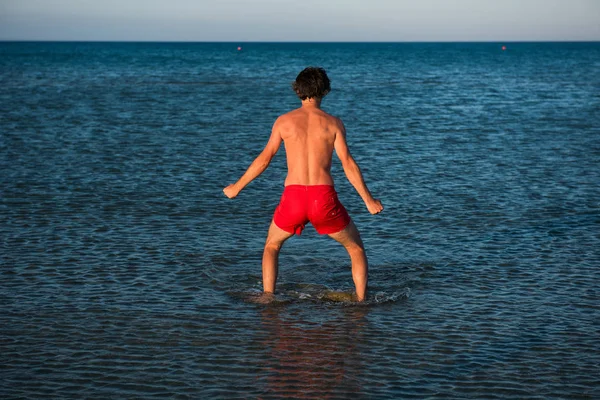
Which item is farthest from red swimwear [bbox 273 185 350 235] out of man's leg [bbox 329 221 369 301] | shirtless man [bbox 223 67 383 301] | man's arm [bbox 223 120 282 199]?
man's arm [bbox 223 120 282 199]

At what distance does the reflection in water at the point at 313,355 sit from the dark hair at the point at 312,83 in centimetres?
187

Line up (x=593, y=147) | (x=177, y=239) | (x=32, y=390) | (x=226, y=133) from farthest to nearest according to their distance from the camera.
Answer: (x=226, y=133)
(x=593, y=147)
(x=177, y=239)
(x=32, y=390)

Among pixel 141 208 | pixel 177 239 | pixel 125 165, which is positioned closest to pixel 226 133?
pixel 125 165

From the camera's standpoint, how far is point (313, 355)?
→ 241 inches

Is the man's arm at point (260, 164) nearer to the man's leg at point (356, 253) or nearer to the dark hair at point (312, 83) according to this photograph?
the dark hair at point (312, 83)

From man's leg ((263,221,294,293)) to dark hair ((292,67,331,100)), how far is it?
1.12m

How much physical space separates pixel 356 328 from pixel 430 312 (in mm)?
808

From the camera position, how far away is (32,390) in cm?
543

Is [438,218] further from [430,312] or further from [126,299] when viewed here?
[126,299]

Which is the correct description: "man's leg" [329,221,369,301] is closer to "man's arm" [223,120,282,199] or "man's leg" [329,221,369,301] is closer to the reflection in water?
the reflection in water

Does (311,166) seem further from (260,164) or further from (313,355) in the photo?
(313,355)

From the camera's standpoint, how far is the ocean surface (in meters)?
5.75

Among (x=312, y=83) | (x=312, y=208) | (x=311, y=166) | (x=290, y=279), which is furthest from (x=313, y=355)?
(x=312, y=83)

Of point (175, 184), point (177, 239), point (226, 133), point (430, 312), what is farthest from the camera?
point (226, 133)
